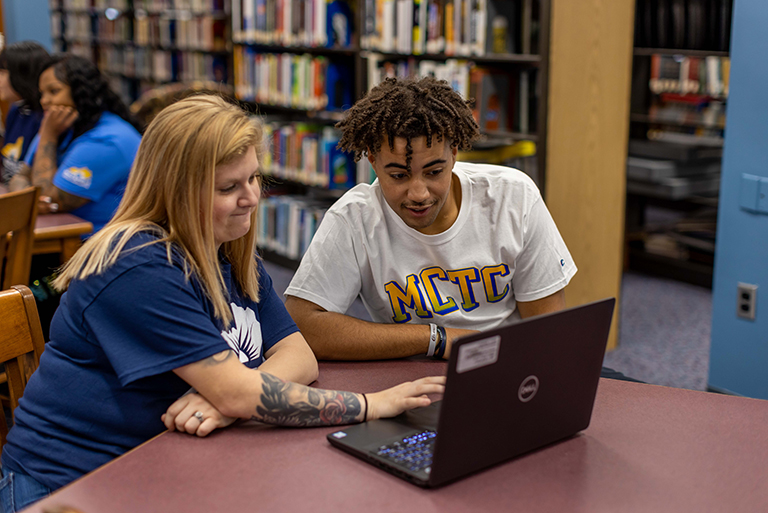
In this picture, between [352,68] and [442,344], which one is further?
[352,68]

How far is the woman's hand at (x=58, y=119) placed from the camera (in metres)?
2.84

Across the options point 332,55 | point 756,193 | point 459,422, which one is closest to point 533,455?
point 459,422

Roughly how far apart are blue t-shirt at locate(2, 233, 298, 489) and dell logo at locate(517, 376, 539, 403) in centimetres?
45

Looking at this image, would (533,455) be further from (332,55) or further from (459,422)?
(332,55)

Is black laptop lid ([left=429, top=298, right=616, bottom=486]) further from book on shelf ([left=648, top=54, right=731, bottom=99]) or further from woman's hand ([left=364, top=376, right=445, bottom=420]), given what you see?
book on shelf ([left=648, top=54, right=731, bottom=99])

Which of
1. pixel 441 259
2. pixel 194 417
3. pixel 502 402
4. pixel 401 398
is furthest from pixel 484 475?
pixel 441 259

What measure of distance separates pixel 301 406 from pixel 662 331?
Result: 2.83m

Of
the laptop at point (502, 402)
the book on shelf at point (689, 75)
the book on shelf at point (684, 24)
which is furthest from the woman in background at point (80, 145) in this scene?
the book on shelf at point (689, 75)

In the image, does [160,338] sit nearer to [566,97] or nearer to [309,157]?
[566,97]

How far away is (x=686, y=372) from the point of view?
10.1 ft

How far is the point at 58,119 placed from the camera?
9.32 feet

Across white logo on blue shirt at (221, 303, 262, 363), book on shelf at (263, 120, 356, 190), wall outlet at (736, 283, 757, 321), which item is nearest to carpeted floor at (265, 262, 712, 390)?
wall outlet at (736, 283, 757, 321)

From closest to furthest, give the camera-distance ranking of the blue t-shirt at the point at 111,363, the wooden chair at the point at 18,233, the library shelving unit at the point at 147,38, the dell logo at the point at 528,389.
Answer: the dell logo at the point at 528,389 → the blue t-shirt at the point at 111,363 → the wooden chair at the point at 18,233 → the library shelving unit at the point at 147,38

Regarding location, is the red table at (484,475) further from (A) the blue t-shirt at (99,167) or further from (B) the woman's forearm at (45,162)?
(B) the woman's forearm at (45,162)
